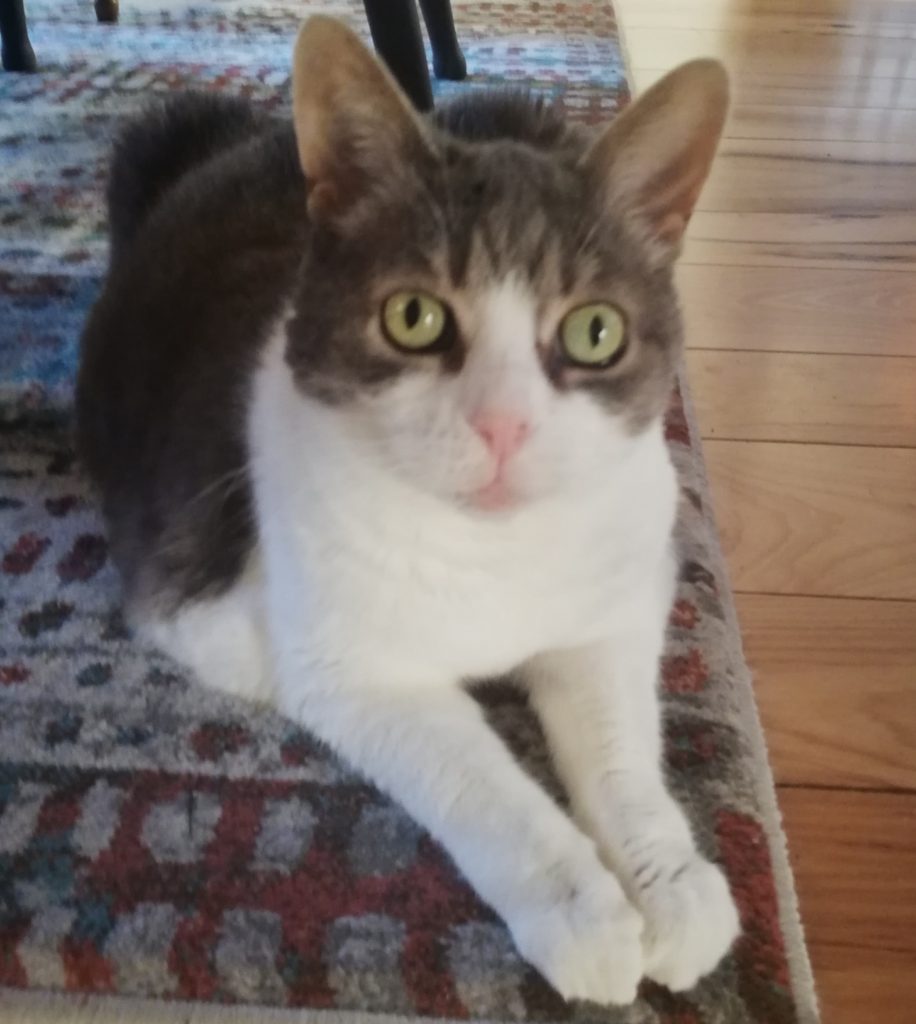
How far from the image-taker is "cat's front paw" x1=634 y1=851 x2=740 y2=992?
0.72 meters

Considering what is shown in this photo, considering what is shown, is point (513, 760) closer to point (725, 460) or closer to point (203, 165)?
point (725, 460)

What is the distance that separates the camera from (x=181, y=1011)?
0.73 m

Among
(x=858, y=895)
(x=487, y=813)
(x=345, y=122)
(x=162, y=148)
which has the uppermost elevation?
(x=345, y=122)

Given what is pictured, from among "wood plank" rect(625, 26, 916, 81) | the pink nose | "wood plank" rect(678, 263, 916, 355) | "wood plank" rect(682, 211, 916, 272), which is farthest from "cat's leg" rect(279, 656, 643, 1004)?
"wood plank" rect(625, 26, 916, 81)

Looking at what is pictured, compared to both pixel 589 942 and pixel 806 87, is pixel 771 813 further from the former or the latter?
pixel 806 87

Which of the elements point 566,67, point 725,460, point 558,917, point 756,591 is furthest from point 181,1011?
point 566,67

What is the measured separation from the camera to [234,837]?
84cm

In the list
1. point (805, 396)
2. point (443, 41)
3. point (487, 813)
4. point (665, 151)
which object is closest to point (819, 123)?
point (443, 41)

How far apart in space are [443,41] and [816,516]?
62.3 inches

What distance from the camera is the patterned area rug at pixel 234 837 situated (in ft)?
2.43

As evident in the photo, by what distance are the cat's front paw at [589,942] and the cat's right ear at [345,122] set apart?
48cm

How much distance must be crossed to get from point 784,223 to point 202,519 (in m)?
1.35

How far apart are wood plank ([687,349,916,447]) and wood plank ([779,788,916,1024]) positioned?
1.86ft

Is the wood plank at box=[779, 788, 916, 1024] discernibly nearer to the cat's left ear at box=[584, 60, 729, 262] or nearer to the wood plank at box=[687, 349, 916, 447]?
the cat's left ear at box=[584, 60, 729, 262]
